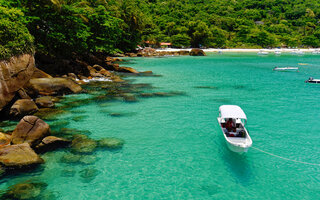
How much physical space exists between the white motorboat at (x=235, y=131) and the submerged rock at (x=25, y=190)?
10709 mm

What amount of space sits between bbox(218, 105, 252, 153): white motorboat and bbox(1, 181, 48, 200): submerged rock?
35.1 ft

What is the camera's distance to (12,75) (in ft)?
61.3

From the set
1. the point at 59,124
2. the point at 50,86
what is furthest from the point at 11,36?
the point at 59,124

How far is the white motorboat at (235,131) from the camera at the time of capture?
13196 mm

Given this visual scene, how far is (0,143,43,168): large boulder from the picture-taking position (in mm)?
11891

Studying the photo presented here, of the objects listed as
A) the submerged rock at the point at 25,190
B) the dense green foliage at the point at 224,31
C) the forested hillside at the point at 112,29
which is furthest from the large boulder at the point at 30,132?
the dense green foliage at the point at 224,31

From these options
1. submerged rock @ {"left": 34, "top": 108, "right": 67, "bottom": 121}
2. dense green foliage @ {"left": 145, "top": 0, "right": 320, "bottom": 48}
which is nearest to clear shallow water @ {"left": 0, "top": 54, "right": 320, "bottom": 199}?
submerged rock @ {"left": 34, "top": 108, "right": 67, "bottom": 121}

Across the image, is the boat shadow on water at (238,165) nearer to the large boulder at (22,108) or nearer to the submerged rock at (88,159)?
the submerged rock at (88,159)

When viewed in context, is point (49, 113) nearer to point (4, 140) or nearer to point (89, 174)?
point (4, 140)

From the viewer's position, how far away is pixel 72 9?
33.3 metres

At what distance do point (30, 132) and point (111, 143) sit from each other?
5.25m

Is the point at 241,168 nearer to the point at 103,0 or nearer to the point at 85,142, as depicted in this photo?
the point at 85,142

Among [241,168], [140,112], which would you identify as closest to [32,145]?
[140,112]

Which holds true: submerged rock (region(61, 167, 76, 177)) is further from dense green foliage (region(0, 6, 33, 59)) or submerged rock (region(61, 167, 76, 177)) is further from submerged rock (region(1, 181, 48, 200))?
dense green foliage (region(0, 6, 33, 59))
